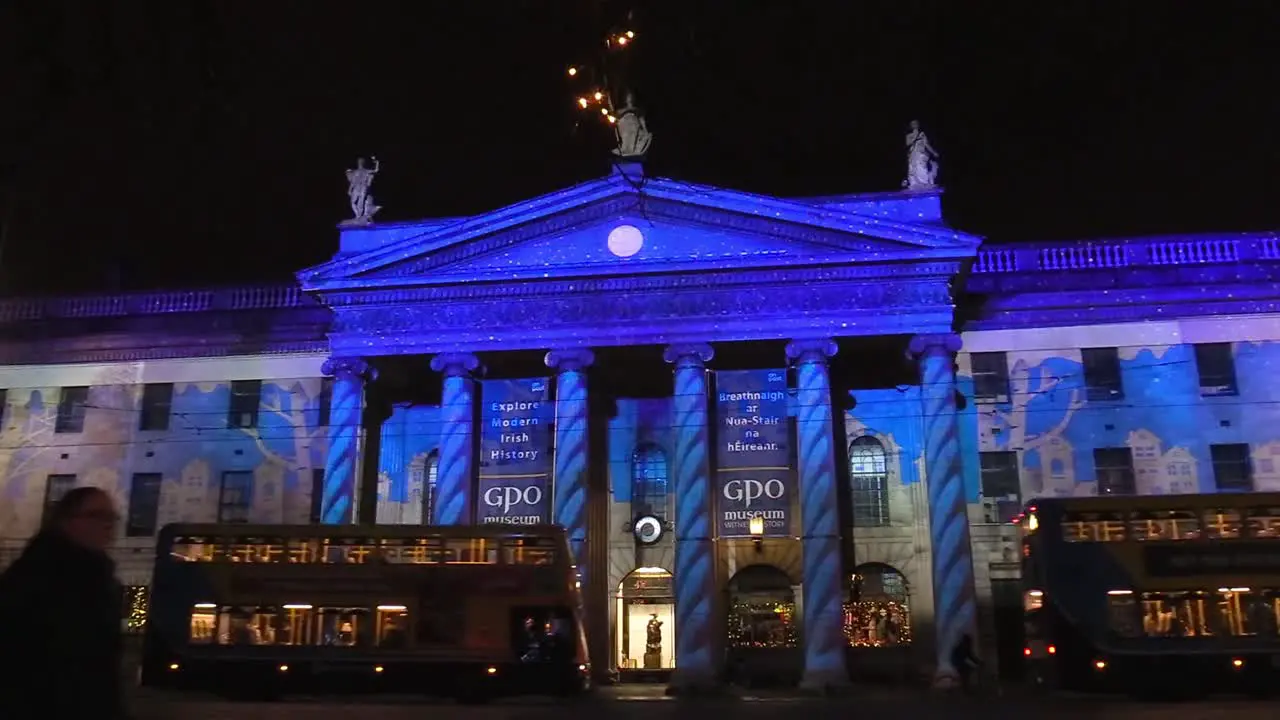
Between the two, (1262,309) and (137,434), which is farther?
(137,434)

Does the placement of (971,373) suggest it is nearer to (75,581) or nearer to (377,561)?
(377,561)

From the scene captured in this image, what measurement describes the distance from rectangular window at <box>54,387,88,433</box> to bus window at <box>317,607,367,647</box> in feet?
61.9

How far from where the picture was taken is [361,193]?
3459 cm

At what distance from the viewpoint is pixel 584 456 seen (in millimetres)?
31125

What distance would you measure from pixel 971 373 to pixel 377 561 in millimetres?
19461

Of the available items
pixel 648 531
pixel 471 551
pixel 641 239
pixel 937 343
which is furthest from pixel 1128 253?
pixel 471 551

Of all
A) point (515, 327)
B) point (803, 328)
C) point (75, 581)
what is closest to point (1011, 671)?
point (803, 328)

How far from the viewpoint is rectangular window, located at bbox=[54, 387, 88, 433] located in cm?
3669

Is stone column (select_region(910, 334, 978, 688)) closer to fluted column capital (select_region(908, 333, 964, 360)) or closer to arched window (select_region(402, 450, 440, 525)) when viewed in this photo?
fluted column capital (select_region(908, 333, 964, 360))

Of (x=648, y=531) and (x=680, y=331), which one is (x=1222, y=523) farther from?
(x=648, y=531)

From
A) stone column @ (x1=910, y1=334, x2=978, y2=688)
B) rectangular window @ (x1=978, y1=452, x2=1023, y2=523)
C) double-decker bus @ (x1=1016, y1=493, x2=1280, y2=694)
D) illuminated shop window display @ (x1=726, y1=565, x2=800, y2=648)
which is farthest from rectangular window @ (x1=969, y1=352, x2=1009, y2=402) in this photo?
double-decker bus @ (x1=1016, y1=493, x2=1280, y2=694)

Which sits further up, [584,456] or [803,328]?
[803,328]

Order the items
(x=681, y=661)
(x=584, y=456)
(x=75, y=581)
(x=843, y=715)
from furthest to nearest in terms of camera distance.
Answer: (x=584, y=456) < (x=681, y=661) < (x=843, y=715) < (x=75, y=581)

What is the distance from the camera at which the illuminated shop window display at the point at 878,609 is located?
1305 inches
